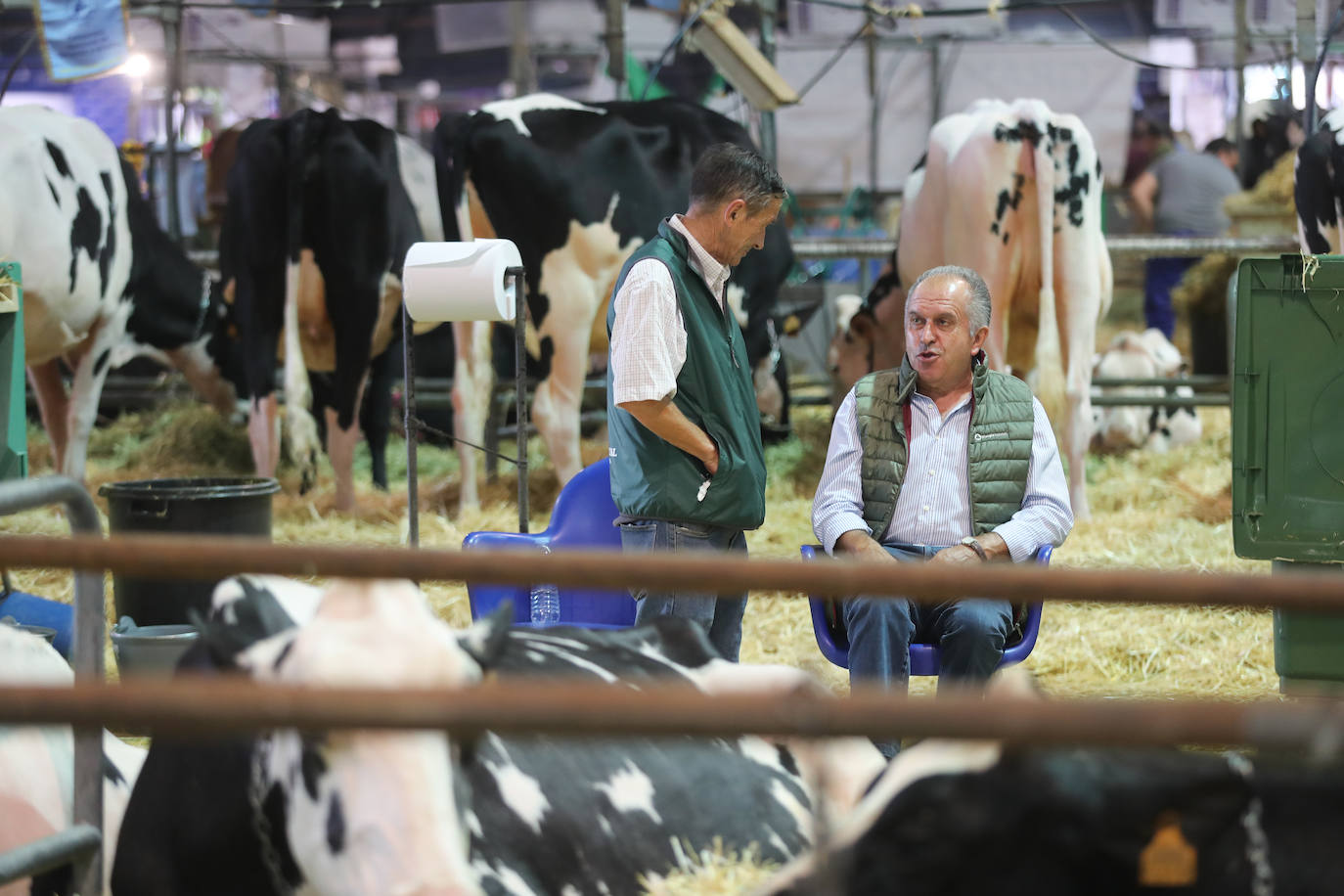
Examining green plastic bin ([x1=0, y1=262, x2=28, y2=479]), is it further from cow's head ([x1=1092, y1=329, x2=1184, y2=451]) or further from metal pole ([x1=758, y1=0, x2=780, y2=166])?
cow's head ([x1=1092, y1=329, x2=1184, y2=451])

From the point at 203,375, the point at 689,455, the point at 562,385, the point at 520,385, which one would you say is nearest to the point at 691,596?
the point at 689,455

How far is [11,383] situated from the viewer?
195 inches

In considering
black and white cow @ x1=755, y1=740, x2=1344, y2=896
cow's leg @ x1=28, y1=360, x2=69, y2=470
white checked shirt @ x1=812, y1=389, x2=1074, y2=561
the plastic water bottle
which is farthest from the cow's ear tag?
cow's leg @ x1=28, y1=360, x2=69, y2=470

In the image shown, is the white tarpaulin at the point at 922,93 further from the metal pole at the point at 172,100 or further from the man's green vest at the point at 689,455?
the man's green vest at the point at 689,455

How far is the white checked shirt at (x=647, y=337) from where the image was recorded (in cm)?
354

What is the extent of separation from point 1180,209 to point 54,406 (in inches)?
308

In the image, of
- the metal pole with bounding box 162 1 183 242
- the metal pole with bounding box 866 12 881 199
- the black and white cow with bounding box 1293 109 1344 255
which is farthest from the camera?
the metal pole with bounding box 866 12 881 199

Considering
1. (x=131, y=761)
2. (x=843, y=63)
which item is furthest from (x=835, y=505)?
(x=843, y=63)

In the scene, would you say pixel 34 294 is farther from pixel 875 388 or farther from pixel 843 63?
pixel 843 63

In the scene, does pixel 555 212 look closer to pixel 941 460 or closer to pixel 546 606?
pixel 546 606

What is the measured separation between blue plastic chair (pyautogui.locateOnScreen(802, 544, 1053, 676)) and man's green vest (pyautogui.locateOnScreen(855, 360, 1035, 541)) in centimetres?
17

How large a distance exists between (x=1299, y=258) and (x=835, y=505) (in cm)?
155

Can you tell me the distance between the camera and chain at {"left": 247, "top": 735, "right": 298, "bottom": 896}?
1983 mm

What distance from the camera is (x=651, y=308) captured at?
3564 mm
